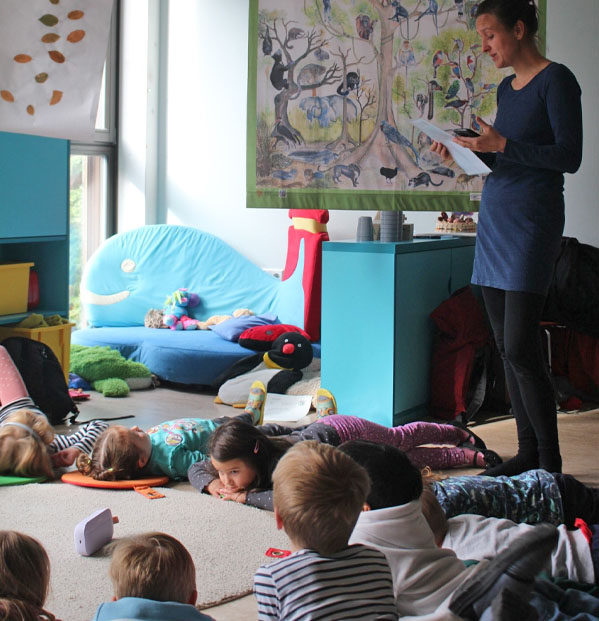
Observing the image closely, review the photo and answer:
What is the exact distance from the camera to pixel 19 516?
2.66 metres

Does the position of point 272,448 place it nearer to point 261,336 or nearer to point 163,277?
point 261,336

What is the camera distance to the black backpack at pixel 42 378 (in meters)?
3.81

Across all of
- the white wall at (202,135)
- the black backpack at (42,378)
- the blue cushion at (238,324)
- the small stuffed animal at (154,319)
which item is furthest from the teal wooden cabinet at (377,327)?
the small stuffed animal at (154,319)

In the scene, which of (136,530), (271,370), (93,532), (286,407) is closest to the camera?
(93,532)

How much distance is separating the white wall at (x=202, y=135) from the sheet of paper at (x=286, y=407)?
1.44 m

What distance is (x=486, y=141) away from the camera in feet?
8.53

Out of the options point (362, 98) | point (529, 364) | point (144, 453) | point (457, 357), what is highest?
point (362, 98)

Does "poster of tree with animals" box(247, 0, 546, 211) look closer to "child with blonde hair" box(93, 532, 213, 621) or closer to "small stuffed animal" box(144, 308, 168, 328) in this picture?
"small stuffed animal" box(144, 308, 168, 328)

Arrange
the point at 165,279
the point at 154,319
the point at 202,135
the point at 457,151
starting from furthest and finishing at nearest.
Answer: the point at 202,135 < the point at 165,279 < the point at 154,319 < the point at 457,151

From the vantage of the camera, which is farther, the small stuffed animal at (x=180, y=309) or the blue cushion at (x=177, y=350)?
the small stuffed animal at (x=180, y=309)

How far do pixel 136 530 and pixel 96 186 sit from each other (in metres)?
3.64

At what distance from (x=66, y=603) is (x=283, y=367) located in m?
2.39

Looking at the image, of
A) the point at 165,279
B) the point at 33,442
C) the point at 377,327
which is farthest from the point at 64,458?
the point at 165,279

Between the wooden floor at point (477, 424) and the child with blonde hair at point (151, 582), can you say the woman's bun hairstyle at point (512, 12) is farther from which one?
the child with blonde hair at point (151, 582)
